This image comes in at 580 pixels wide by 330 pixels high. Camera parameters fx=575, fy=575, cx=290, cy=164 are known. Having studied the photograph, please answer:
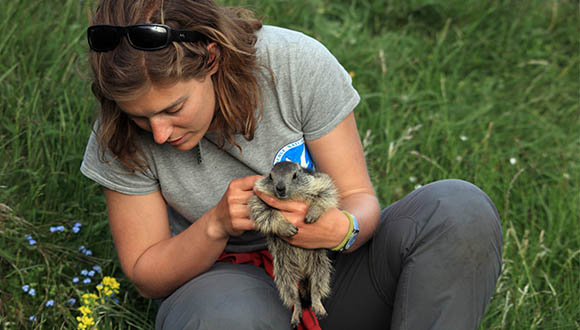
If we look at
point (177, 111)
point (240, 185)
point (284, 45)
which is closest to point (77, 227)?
point (177, 111)

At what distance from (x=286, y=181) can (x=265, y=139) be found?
40cm

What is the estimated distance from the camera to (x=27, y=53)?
4297 millimetres

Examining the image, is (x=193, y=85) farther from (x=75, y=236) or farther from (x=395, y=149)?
(x=395, y=149)

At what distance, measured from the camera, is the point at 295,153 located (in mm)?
2902

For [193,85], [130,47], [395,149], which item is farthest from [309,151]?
[395,149]

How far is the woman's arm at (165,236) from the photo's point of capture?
98.2 inches

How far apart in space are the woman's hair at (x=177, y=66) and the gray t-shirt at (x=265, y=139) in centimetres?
7

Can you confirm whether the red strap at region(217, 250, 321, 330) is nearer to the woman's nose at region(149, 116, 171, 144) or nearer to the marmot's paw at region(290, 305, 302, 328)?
the marmot's paw at region(290, 305, 302, 328)

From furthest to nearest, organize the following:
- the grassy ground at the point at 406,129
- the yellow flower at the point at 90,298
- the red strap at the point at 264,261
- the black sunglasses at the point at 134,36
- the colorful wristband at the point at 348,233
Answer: the grassy ground at the point at 406,129 < the yellow flower at the point at 90,298 < the red strap at the point at 264,261 < the colorful wristband at the point at 348,233 < the black sunglasses at the point at 134,36

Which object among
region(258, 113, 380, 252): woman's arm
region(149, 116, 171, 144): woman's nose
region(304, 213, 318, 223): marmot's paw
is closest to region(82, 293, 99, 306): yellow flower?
region(149, 116, 171, 144): woman's nose

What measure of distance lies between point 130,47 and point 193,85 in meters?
0.32

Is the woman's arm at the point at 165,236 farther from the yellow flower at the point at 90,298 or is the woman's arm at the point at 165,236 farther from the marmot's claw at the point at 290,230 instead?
the yellow flower at the point at 90,298

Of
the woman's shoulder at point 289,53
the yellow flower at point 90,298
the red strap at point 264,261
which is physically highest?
the woman's shoulder at point 289,53

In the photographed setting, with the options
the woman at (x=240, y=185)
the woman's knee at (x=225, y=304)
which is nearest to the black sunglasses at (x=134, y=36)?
the woman at (x=240, y=185)
